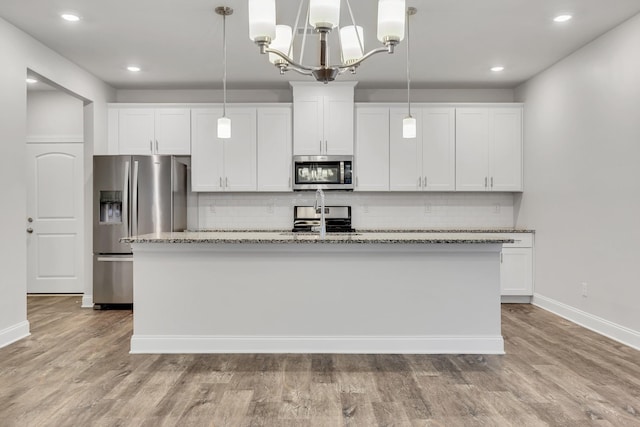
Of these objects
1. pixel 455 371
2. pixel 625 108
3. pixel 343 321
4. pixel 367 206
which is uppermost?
pixel 625 108

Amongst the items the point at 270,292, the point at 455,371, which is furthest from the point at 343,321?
the point at 455,371

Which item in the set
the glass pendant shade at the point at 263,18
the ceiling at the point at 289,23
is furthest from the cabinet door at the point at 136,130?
the glass pendant shade at the point at 263,18

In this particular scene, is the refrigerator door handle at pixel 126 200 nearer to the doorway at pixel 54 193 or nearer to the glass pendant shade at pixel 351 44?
the doorway at pixel 54 193

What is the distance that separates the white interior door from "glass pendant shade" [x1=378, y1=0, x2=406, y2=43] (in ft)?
16.0

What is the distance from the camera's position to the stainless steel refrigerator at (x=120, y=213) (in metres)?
4.92

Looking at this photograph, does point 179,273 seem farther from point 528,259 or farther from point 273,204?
point 528,259

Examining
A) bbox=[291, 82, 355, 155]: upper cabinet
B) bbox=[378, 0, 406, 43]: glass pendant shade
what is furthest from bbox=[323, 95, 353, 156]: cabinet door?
bbox=[378, 0, 406, 43]: glass pendant shade

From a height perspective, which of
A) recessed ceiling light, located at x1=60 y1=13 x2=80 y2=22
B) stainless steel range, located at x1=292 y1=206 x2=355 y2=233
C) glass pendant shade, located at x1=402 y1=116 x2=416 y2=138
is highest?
recessed ceiling light, located at x1=60 y1=13 x2=80 y2=22

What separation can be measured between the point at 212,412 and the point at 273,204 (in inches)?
141

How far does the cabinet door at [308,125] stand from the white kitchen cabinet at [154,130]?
1315 millimetres

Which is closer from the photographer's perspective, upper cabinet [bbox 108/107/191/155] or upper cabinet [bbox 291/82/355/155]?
upper cabinet [bbox 291/82/355/155]

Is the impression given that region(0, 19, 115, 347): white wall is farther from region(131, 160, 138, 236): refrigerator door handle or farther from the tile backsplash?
the tile backsplash

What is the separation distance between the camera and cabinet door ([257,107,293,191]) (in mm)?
5375

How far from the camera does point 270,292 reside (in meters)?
3.37
